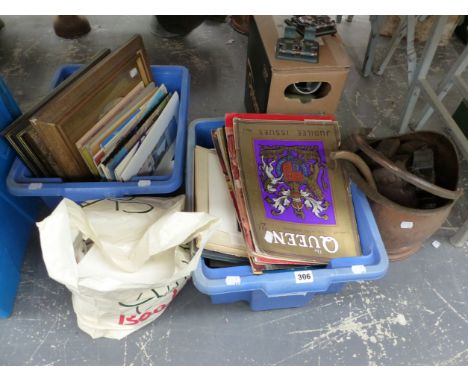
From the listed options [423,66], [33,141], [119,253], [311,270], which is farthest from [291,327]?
[423,66]

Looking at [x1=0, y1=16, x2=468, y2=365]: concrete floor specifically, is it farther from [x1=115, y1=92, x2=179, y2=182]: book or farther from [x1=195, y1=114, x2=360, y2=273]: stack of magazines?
[x1=115, y1=92, x2=179, y2=182]: book

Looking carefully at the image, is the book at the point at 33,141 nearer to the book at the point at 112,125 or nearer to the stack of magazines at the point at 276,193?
the book at the point at 112,125

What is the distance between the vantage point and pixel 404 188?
0.84 m

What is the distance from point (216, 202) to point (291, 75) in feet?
1.36

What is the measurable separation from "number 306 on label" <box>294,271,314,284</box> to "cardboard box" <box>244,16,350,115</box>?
0.54 m

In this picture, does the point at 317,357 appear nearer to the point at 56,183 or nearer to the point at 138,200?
the point at 138,200

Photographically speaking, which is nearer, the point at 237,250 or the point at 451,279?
the point at 237,250

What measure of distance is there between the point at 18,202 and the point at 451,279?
127 centimetres

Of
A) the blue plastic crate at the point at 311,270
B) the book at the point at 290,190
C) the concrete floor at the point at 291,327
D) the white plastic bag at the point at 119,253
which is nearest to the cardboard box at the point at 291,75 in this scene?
the book at the point at 290,190

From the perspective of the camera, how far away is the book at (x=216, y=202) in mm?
771

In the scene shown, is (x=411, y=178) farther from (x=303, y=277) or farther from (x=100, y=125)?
(x=100, y=125)

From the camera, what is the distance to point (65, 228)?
0.63 meters

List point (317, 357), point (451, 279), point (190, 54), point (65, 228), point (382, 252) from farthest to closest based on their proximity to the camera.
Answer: point (190, 54) < point (451, 279) < point (317, 357) < point (382, 252) < point (65, 228)

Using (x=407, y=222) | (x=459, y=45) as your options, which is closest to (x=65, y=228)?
(x=407, y=222)
